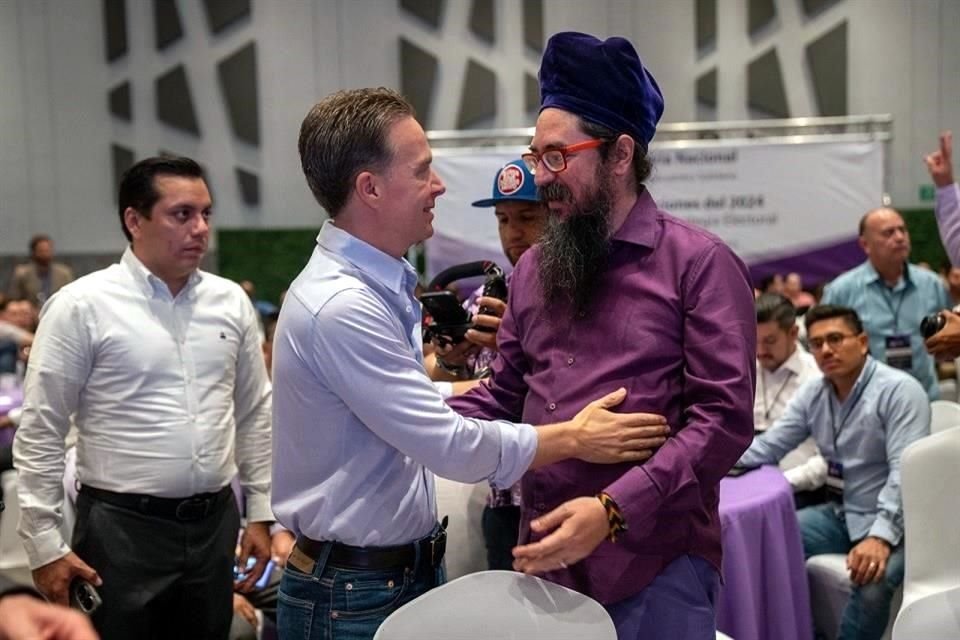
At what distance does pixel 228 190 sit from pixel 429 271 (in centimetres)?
349

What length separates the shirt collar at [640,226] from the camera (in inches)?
63.0

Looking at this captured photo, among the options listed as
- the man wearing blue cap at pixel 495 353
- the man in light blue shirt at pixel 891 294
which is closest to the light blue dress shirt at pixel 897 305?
the man in light blue shirt at pixel 891 294

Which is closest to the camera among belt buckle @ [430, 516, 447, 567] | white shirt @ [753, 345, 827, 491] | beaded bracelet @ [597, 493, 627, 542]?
beaded bracelet @ [597, 493, 627, 542]

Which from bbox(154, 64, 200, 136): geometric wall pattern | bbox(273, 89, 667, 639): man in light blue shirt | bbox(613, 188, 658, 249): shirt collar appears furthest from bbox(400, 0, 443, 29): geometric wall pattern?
bbox(613, 188, 658, 249): shirt collar

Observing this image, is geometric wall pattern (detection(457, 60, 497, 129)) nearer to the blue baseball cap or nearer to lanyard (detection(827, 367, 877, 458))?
lanyard (detection(827, 367, 877, 458))

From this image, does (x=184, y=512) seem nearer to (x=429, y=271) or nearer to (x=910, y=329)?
(x=910, y=329)

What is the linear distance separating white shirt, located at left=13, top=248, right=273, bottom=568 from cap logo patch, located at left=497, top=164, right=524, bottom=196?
84 centimetres

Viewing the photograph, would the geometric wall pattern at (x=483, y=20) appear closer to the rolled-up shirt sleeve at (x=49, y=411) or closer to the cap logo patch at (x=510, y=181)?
the cap logo patch at (x=510, y=181)

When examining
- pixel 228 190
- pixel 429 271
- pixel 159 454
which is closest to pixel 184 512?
pixel 159 454

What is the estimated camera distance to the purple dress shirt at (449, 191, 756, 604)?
1.48m

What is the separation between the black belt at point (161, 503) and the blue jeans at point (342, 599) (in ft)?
3.02

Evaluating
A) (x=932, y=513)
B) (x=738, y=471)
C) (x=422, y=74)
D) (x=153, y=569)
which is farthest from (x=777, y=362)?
(x=422, y=74)

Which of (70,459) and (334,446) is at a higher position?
(334,446)

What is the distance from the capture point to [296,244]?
10.3 m
